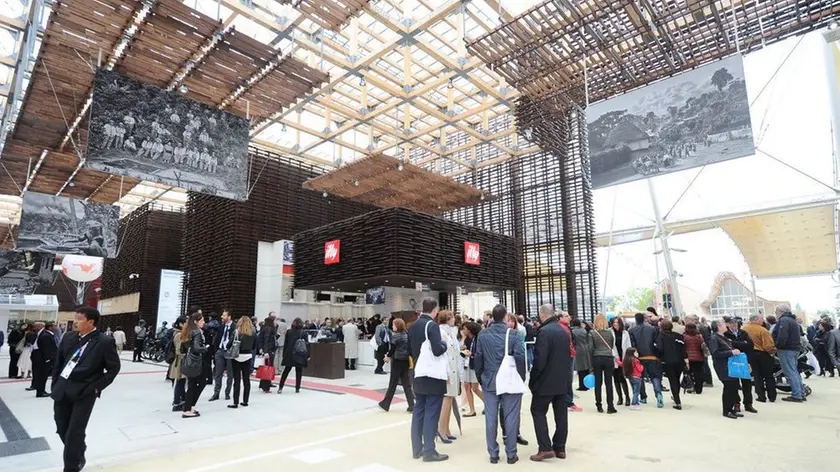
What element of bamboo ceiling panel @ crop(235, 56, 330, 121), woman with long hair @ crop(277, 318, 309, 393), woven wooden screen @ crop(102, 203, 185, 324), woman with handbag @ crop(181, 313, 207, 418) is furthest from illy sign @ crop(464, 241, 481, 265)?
woven wooden screen @ crop(102, 203, 185, 324)

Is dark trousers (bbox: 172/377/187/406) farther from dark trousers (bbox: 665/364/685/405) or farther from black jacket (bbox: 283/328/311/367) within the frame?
dark trousers (bbox: 665/364/685/405)

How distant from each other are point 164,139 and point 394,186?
899cm

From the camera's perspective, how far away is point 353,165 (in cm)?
1388

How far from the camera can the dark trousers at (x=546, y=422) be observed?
4176 millimetres

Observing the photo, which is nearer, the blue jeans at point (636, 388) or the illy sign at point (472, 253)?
the blue jeans at point (636, 388)

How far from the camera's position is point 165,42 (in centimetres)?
704

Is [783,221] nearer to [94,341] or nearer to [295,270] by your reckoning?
[295,270]

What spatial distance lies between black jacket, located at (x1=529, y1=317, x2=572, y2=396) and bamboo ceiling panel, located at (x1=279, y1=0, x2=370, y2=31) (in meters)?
5.60

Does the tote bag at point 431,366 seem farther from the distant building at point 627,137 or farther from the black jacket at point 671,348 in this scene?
the distant building at point 627,137

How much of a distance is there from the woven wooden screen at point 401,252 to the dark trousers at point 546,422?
9254mm

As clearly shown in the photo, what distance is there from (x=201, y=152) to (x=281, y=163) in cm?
1158

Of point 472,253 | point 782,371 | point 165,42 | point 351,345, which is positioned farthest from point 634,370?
point 472,253

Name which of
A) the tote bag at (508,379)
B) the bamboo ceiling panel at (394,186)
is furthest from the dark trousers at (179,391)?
the bamboo ceiling panel at (394,186)

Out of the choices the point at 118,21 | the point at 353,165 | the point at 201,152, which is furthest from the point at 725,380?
the point at 353,165
